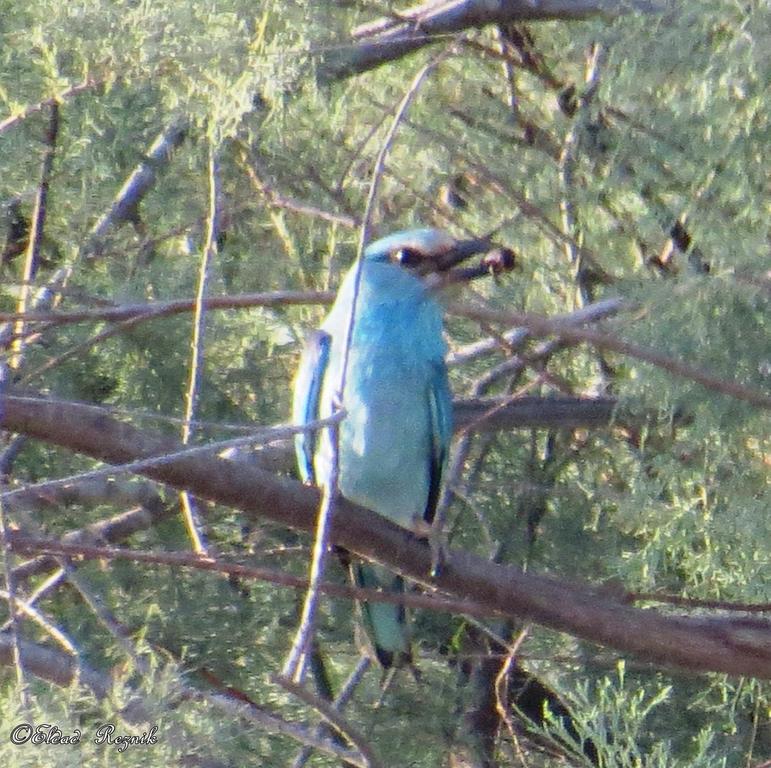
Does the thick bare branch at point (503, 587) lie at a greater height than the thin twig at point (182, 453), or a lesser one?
lesser

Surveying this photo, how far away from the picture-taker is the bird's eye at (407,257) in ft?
10.7

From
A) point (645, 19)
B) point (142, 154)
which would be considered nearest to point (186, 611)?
point (142, 154)

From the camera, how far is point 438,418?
126 inches

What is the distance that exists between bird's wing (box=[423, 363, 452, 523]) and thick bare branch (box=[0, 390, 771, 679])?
51 centimetres

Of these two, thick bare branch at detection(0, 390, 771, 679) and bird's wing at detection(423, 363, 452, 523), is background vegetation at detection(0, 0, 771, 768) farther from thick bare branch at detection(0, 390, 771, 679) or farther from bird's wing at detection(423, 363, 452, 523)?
thick bare branch at detection(0, 390, 771, 679)

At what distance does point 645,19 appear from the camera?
2807mm

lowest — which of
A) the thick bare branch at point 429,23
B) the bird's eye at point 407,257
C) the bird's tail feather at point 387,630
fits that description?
the bird's tail feather at point 387,630

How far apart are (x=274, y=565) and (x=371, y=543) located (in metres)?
1.56

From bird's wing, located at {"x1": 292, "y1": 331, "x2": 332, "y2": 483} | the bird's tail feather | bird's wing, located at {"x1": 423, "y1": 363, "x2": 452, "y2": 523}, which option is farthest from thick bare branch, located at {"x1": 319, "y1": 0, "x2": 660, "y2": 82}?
the bird's tail feather

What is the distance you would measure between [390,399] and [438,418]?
0.42 ft

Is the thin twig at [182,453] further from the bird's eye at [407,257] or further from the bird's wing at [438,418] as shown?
the bird's eye at [407,257]

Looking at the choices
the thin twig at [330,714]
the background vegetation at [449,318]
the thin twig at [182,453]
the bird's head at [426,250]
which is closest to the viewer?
the thin twig at [330,714]

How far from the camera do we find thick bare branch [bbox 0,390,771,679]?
217 cm

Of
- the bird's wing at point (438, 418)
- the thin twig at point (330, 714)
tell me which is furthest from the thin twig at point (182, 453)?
the bird's wing at point (438, 418)
